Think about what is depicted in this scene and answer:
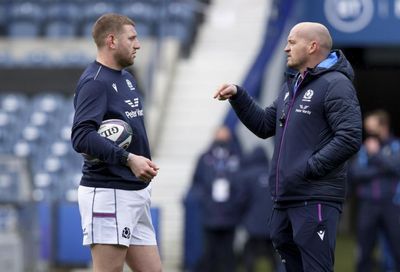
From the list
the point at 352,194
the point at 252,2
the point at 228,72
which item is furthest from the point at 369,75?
the point at 228,72

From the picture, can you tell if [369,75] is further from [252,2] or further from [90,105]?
[90,105]

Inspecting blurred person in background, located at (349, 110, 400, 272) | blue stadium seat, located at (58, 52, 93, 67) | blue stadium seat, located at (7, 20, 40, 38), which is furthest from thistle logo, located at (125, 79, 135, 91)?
blue stadium seat, located at (7, 20, 40, 38)

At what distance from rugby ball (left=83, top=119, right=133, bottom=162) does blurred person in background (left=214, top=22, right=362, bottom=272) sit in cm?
63

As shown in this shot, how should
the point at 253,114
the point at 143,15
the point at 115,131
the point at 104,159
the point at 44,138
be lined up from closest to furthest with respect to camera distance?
1. the point at 104,159
2. the point at 115,131
3. the point at 253,114
4. the point at 44,138
5. the point at 143,15

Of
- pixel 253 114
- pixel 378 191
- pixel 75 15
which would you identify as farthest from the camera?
pixel 75 15

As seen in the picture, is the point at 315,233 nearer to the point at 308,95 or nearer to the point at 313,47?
the point at 308,95

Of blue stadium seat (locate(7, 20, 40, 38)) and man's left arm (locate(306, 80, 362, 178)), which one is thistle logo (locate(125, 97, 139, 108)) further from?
blue stadium seat (locate(7, 20, 40, 38))

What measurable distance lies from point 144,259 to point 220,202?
22.0 ft

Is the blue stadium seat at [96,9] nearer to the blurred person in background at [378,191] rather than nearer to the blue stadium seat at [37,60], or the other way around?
the blue stadium seat at [37,60]

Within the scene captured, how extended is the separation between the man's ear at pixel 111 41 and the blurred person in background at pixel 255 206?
6958 millimetres

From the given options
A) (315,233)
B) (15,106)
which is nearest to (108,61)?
(315,233)

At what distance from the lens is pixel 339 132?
7129mm

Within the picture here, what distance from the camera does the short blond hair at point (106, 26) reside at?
7332 mm

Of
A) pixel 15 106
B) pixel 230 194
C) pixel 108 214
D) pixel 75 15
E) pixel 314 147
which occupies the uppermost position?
pixel 75 15
